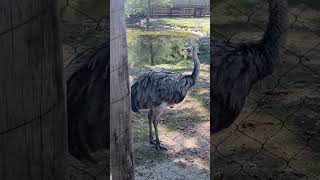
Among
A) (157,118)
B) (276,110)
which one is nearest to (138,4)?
(157,118)

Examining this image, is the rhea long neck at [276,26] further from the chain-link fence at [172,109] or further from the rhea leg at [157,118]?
the rhea leg at [157,118]

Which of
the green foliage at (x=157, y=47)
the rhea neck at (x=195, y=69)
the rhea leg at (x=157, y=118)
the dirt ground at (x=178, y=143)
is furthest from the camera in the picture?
the green foliage at (x=157, y=47)

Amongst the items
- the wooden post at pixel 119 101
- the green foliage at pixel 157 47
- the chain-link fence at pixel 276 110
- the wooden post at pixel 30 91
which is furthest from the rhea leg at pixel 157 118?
the wooden post at pixel 30 91

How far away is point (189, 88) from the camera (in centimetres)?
315

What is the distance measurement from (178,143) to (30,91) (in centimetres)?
299

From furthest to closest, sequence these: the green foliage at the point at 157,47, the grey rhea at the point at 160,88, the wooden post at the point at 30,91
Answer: the green foliage at the point at 157,47, the grey rhea at the point at 160,88, the wooden post at the point at 30,91

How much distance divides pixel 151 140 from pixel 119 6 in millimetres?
1719

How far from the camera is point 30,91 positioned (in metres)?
0.45

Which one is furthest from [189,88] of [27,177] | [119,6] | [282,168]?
[27,177]

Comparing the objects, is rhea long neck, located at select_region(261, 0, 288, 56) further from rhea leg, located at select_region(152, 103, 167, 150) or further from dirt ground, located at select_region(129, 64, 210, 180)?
rhea leg, located at select_region(152, 103, 167, 150)

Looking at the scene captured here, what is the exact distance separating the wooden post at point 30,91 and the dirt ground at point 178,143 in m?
2.62

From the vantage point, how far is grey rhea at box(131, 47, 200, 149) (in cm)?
311

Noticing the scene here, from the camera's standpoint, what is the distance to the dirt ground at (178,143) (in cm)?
321

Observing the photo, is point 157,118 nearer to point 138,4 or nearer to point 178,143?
point 178,143
